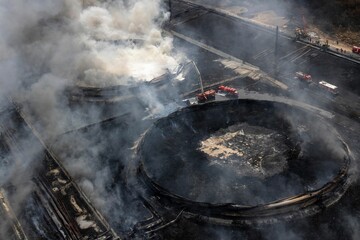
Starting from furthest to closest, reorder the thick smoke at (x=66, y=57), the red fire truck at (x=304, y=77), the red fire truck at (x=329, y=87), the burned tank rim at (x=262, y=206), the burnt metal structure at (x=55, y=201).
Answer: the red fire truck at (x=304, y=77) → the red fire truck at (x=329, y=87) → the thick smoke at (x=66, y=57) → the burned tank rim at (x=262, y=206) → the burnt metal structure at (x=55, y=201)

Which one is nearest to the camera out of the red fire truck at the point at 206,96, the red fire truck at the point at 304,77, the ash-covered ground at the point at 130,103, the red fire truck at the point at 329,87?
the ash-covered ground at the point at 130,103

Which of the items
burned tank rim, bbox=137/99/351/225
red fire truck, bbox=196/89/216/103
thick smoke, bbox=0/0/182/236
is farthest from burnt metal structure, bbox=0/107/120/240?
red fire truck, bbox=196/89/216/103

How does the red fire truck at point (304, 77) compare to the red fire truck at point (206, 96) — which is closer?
the red fire truck at point (206, 96)

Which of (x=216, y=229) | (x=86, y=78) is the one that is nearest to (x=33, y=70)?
(x=86, y=78)

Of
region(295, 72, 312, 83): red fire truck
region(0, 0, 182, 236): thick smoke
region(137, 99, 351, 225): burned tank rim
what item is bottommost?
region(137, 99, 351, 225): burned tank rim

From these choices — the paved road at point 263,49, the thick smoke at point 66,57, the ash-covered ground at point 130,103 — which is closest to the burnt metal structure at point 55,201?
the ash-covered ground at point 130,103

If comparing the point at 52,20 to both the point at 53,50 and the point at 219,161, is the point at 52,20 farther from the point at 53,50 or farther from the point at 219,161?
the point at 219,161

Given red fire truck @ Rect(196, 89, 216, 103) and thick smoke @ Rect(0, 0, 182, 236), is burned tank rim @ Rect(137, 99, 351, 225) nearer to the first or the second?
thick smoke @ Rect(0, 0, 182, 236)

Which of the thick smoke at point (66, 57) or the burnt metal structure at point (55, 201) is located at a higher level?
the thick smoke at point (66, 57)

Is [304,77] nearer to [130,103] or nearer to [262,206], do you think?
[130,103]

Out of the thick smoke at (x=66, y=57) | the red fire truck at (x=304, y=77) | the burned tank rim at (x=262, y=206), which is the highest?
the thick smoke at (x=66, y=57)

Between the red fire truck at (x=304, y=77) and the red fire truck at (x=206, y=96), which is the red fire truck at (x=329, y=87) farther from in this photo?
the red fire truck at (x=206, y=96)

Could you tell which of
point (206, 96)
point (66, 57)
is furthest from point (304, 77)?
point (66, 57)
